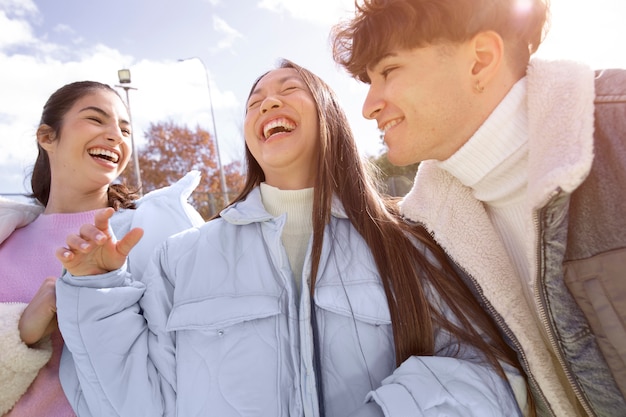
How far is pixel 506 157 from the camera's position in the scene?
5.17 ft

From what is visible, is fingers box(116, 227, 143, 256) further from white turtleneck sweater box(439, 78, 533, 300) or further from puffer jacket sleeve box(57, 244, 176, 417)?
white turtleneck sweater box(439, 78, 533, 300)

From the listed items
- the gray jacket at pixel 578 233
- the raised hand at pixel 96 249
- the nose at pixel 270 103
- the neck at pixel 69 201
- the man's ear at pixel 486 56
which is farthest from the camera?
the neck at pixel 69 201

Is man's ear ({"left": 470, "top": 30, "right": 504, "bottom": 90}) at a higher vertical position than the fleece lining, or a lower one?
higher

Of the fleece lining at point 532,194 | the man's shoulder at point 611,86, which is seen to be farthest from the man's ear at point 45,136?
the man's shoulder at point 611,86

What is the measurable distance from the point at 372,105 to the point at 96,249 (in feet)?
4.06

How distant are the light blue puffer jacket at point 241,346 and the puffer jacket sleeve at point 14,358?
0.40 ft

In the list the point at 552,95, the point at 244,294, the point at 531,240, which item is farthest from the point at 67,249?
the point at 552,95

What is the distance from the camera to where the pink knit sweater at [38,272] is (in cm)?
179

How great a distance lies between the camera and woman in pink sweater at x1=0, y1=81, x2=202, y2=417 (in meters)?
1.74

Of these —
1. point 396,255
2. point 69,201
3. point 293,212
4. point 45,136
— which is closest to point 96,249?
point 293,212

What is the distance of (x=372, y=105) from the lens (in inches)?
71.2

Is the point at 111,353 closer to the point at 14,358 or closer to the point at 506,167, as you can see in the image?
the point at 14,358

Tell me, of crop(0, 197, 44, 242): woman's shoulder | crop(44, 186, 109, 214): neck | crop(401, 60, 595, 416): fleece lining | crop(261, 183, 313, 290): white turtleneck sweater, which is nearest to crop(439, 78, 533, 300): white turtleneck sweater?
crop(401, 60, 595, 416): fleece lining

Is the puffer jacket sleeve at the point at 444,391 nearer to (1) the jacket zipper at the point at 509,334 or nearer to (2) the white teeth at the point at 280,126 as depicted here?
(1) the jacket zipper at the point at 509,334
